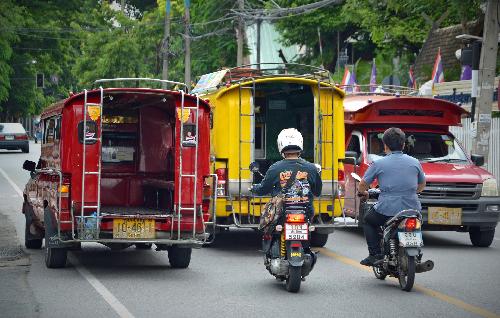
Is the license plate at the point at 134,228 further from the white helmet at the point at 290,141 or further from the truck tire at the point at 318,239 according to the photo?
the truck tire at the point at 318,239

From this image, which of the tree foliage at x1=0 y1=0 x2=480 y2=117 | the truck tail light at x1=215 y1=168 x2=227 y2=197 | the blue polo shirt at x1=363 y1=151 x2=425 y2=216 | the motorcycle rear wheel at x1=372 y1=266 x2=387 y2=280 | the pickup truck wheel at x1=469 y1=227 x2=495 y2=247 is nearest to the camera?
the blue polo shirt at x1=363 y1=151 x2=425 y2=216

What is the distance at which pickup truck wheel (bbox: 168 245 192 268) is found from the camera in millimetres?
13766

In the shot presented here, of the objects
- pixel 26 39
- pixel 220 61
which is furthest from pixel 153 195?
pixel 26 39

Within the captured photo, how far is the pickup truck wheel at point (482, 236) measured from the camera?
1703 cm

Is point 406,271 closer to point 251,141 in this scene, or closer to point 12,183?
point 251,141

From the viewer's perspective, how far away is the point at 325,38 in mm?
53312

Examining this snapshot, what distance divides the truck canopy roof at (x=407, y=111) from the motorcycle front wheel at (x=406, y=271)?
659 centimetres

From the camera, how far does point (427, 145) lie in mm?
18375

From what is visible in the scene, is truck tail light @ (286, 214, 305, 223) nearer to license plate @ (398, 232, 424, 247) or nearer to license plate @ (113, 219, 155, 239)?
license plate @ (398, 232, 424, 247)

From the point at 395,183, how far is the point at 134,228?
10.2 ft

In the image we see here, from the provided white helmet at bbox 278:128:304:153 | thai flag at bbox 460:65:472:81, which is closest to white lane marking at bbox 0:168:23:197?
thai flag at bbox 460:65:472:81

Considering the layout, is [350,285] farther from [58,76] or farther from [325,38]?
[58,76]

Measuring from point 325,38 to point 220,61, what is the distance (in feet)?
17.9

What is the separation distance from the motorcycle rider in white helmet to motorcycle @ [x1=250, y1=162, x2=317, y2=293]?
0.35 feet
